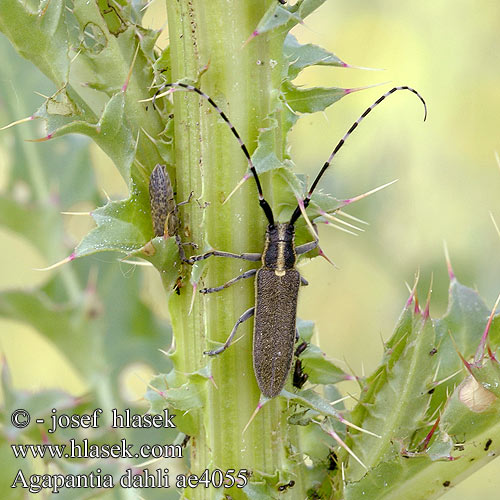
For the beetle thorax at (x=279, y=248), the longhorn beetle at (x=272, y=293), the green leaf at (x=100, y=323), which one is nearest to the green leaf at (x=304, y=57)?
the longhorn beetle at (x=272, y=293)

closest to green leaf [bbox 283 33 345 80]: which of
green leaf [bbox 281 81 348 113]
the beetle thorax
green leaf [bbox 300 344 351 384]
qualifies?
green leaf [bbox 281 81 348 113]

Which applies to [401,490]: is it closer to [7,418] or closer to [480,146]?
[7,418]

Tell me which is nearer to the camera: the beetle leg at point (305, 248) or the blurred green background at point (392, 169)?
the beetle leg at point (305, 248)

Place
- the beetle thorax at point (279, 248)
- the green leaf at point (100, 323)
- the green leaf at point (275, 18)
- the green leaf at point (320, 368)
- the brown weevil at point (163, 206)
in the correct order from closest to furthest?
the green leaf at point (275, 18), the brown weevil at point (163, 206), the beetle thorax at point (279, 248), the green leaf at point (320, 368), the green leaf at point (100, 323)

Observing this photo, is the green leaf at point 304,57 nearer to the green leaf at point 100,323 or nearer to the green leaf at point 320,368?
the green leaf at point 320,368

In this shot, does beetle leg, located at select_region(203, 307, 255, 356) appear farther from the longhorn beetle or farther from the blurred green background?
the blurred green background

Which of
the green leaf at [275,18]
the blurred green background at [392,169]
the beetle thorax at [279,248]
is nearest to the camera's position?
the green leaf at [275,18]

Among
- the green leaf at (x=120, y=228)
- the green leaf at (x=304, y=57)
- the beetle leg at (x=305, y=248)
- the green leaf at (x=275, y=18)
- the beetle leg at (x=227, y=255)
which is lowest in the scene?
the beetle leg at (x=305, y=248)

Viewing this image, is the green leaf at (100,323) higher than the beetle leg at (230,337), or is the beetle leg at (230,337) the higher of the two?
the beetle leg at (230,337)

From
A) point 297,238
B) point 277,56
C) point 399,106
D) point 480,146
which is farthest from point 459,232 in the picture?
point 277,56
